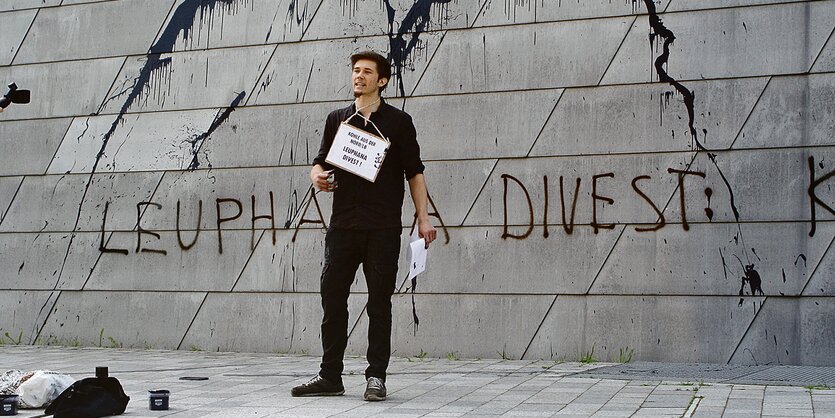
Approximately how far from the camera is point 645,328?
26.8ft

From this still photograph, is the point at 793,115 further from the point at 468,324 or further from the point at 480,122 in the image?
the point at 468,324

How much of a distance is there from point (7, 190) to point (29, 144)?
463mm

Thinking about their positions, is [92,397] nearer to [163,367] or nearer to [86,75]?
[163,367]

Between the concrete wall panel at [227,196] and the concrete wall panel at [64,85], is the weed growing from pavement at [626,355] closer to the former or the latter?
the concrete wall panel at [227,196]

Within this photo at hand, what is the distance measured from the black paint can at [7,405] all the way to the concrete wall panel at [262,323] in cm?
365

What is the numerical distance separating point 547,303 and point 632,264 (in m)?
0.69

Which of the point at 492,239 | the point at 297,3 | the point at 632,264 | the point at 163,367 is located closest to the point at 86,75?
the point at 297,3

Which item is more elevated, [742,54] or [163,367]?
[742,54]

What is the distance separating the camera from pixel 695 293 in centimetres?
804

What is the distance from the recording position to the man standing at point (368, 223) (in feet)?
20.5

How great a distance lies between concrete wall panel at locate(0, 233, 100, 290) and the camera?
32.9ft

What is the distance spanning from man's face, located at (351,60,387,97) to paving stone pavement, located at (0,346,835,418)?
5.52 feet

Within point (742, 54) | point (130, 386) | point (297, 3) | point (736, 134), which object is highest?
point (297, 3)

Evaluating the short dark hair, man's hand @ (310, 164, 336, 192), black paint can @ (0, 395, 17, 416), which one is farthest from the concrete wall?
black paint can @ (0, 395, 17, 416)
